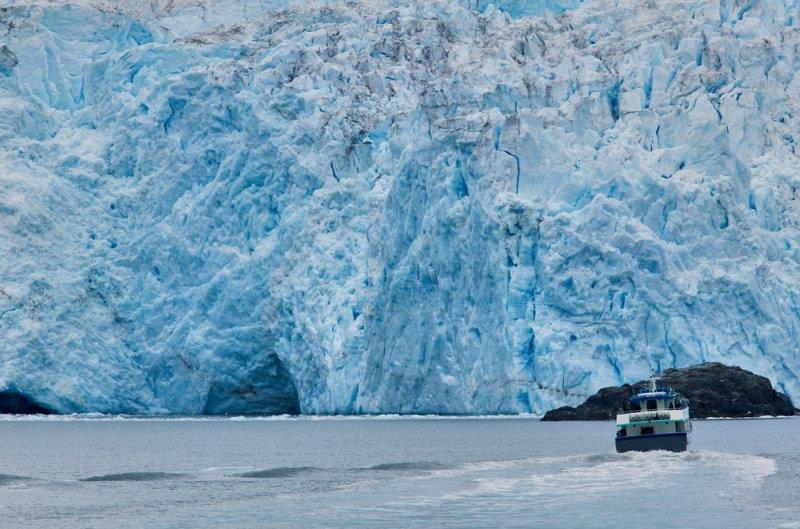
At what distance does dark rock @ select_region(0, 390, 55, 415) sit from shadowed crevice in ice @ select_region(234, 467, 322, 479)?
2256cm

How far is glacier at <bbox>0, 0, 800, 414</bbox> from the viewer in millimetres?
39281

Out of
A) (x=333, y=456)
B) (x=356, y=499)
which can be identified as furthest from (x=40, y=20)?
(x=356, y=499)

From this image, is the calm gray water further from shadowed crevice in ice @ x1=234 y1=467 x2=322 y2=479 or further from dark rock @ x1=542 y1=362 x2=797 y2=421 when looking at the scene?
dark rock @ x1=542 y1=362 x2=797 y2=421

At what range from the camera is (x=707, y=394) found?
1604 inches

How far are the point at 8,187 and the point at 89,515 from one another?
101 feet

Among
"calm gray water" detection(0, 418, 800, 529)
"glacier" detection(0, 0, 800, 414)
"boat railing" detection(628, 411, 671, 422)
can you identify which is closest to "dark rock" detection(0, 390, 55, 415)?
"glacier" detection(0, 0, 800, 414)

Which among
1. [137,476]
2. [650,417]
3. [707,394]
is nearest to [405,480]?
[137,476]

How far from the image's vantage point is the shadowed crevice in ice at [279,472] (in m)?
25.6

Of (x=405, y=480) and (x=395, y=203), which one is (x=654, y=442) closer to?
(x=405, y=480)

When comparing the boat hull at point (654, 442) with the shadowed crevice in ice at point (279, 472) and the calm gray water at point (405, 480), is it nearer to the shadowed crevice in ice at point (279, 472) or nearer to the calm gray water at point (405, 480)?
the calm gray water at point (405, 480)

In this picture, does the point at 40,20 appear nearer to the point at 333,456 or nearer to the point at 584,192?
the point at 584,192

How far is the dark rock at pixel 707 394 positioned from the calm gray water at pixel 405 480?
55cm

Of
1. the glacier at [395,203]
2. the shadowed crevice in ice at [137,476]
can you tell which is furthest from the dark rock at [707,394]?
the shadowed crevice in ice at [137,476]

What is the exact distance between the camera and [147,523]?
18375 millimetres
